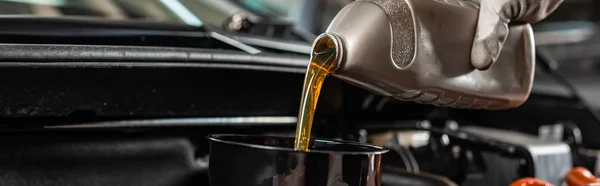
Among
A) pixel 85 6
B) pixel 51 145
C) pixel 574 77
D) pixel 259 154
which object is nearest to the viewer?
pixel 259 154

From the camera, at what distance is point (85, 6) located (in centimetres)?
81

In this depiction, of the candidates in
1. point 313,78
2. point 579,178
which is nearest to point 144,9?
point 313,78

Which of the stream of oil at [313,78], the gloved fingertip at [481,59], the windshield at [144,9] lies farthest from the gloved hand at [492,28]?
the windshield at [144,9]

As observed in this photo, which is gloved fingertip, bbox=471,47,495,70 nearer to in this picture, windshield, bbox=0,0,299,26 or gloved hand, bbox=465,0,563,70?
gloved hand, bbox=465,0,563,70

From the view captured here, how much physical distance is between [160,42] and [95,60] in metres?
0.10

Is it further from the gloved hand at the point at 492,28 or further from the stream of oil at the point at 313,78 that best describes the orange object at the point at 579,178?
the stream of oil at the point at 313,78

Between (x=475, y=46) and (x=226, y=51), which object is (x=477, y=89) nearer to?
(x=475, y=46)

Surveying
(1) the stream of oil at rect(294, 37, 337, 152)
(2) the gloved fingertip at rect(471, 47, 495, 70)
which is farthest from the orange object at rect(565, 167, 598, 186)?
(1) the stream of oil at rect(294, 37, 337, 152)

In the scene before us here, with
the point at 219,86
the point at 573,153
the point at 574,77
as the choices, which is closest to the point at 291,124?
the point at 219,86

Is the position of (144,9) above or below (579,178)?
above

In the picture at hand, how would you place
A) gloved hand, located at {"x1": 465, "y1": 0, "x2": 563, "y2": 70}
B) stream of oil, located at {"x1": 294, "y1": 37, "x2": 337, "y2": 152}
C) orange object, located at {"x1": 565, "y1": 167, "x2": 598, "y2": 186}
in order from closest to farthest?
stream of oil, located at {"x1": 294, "y1": 37, "x2": 337, "y2": 152}
gloved hand, located at {"x1": 465, "y1": 0, "x2": 563, "y2": 70}
orange object, located at {"x1": 565, "y1": 167, "x2": 598, "y2": 186}

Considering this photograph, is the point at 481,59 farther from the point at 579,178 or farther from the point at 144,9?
the point at 144,9

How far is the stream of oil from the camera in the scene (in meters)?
0.58

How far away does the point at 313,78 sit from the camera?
592 mm
